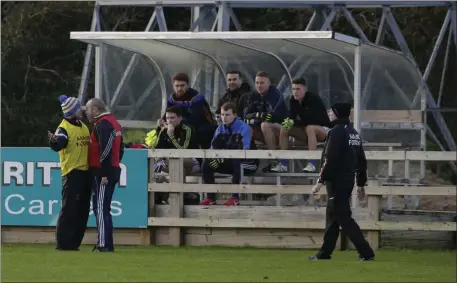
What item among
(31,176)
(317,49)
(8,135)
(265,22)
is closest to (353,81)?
(317,49)

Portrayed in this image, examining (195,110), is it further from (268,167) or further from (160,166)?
(268,167)

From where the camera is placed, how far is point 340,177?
52.5 ft

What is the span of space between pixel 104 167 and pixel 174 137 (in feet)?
8.20

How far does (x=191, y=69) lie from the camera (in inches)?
894

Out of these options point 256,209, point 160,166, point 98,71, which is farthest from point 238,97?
point 98,71

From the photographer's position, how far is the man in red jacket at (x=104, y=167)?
17.1 meters

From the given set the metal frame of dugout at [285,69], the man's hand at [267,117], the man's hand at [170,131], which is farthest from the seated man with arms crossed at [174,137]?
the metal frame of dugout at [285,69]

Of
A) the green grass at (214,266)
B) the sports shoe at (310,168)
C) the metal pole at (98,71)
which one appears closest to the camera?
the green grass at (214,266)

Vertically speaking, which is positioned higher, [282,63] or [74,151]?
[282,63]

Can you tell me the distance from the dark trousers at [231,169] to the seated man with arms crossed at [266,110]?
67 centimetres

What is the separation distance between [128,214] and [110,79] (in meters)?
3.96

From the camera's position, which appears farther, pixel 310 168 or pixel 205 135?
pixel 205 135

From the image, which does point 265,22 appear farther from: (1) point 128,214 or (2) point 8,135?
(1) point 128,214

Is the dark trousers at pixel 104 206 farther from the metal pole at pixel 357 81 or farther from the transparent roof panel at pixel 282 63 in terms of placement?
the metal pole at pixel 357 81
